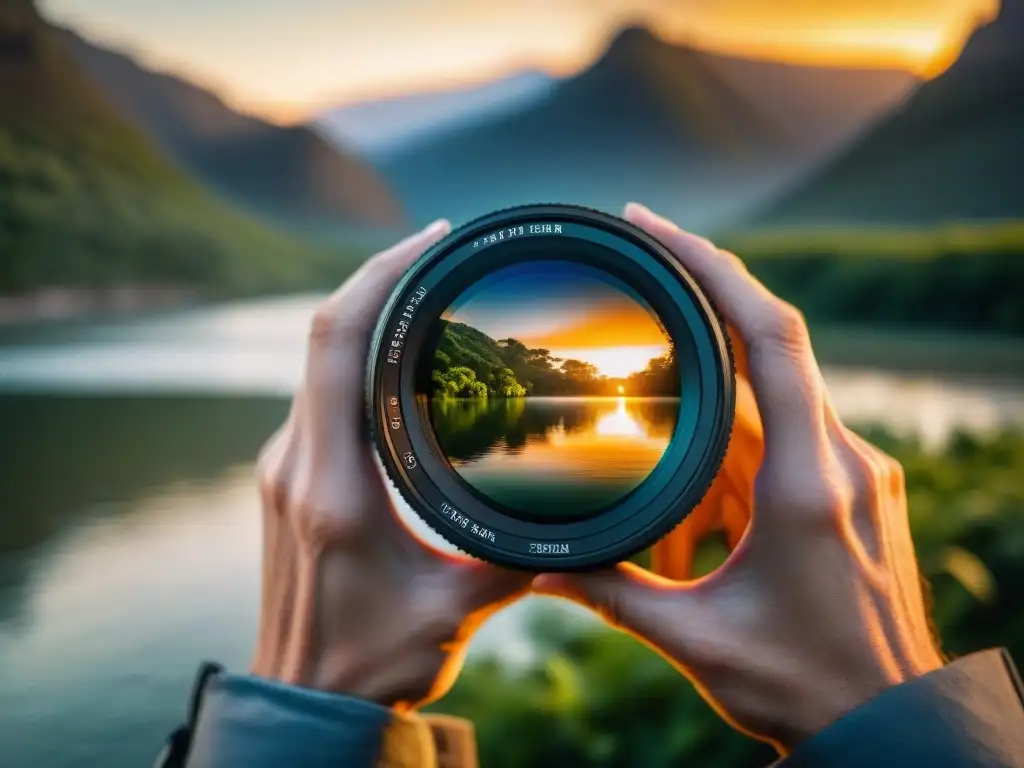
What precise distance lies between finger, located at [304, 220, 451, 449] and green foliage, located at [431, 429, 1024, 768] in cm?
76

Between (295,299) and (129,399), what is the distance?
28 cm

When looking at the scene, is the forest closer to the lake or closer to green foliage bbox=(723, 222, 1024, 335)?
the lake

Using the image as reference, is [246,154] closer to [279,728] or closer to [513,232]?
[513,232]

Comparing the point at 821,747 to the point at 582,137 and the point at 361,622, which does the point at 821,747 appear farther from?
the point at 582,137

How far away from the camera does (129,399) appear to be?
4.65 feet

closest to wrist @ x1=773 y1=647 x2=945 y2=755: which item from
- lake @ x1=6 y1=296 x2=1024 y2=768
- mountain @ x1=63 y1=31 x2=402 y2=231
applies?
lake @ x1=6 y1=296 x2=1024 y2=768

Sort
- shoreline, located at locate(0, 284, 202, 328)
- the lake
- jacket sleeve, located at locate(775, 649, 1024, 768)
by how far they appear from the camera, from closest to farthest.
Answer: jacket sleeve, located at locate(775, 649, 1024, 768) < the lake < shoreline, located at locate(0, 284, 202, 328)

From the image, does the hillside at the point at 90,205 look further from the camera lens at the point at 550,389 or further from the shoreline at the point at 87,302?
the camera lens at the point at 550,389

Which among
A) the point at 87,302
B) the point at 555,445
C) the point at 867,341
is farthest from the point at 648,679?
the point at 87,302

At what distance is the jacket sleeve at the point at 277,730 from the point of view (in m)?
0.55

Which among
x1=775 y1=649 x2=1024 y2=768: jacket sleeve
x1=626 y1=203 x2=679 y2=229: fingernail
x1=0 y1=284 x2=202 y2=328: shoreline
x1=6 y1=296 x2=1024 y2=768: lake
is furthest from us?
x1=0 y1=284 x2=202 y2=328: shoreline

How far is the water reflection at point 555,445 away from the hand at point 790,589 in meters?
0.05

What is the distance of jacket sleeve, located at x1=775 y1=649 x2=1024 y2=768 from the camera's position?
509 mm

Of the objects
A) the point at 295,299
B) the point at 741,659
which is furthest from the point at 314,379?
the point at 295,299
